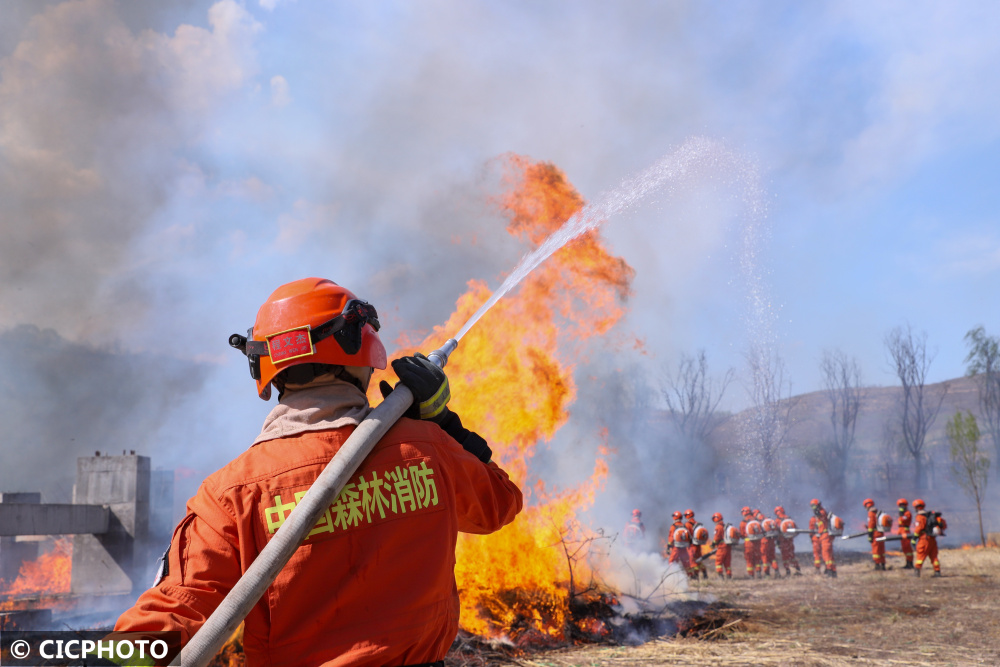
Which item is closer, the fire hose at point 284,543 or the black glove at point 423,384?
the fire hose at point 284,543

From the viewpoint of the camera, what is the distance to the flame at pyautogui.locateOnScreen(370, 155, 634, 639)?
754 centimetres

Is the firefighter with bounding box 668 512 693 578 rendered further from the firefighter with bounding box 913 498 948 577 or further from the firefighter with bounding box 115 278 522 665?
the firefighter with bounding box 115 278 522 665

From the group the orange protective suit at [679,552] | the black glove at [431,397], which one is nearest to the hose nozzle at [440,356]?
the black glove at [431,397]

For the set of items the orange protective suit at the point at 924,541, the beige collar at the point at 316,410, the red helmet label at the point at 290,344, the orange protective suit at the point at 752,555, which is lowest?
the orange protective suit at the point at 752,555

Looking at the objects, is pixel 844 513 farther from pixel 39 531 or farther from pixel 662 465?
pixel 39 531

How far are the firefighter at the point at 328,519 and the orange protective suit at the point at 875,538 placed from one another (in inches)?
641

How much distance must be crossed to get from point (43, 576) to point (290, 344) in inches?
609

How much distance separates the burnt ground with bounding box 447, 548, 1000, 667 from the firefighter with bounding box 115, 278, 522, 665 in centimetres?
517

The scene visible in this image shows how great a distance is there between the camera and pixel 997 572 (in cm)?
1378

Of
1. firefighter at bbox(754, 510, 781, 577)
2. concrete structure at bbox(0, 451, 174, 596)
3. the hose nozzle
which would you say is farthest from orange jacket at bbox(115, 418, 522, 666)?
firefighter at bbox(754, 510, 781, 577)

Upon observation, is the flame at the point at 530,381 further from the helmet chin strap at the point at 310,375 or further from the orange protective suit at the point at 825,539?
the orange protective suit at the point at 825,539

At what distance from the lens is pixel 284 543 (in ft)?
4.70

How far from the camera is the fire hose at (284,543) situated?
1.33 metres

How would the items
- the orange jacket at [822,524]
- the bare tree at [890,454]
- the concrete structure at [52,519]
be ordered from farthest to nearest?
the bare tree at [890,454] < the orange jacket at [822,524] < the concrete structure at [52,519]
